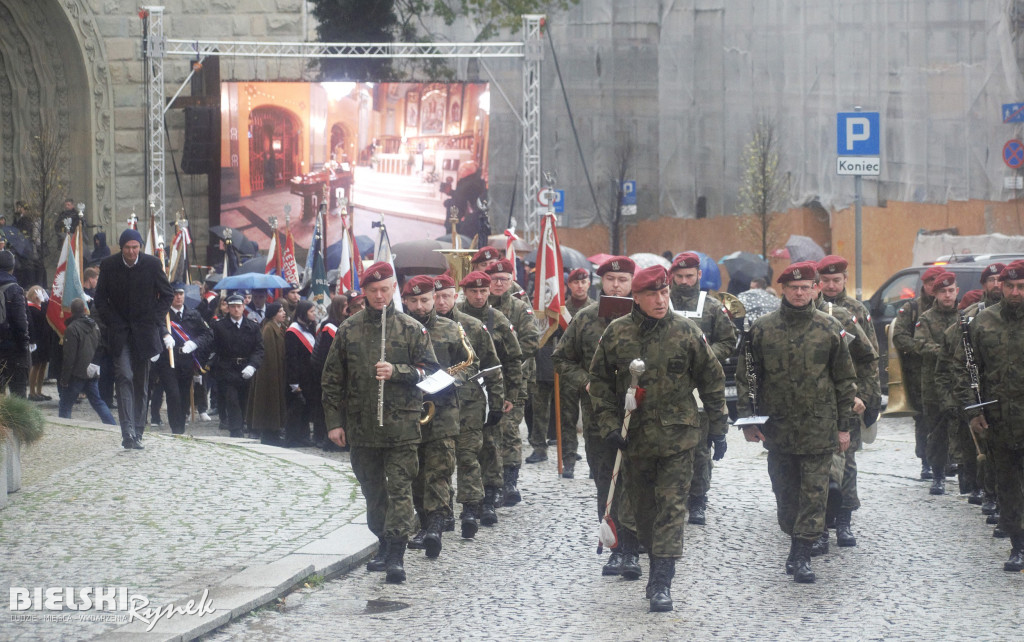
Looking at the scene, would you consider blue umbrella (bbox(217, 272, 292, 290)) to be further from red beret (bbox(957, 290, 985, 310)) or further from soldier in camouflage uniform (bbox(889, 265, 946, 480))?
red beret (bbox(957, 290, 985, 310))

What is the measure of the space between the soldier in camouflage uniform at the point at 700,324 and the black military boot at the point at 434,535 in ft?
6.63

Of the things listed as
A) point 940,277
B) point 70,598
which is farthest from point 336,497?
point 940,277

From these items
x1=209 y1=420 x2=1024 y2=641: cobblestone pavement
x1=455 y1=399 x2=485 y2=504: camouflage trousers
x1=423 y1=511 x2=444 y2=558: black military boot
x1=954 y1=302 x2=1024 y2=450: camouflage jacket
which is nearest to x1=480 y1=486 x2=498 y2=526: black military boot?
x1=209 y1=420 x2=1024 y2=641: cobblestone pavement

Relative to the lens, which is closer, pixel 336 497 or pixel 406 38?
pixel 336 497

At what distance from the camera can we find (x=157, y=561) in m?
8.15

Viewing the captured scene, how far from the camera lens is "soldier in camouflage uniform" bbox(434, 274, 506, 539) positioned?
9547 millimetres

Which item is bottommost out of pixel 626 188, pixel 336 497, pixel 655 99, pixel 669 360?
pixel 336 497

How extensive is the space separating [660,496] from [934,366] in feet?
14.8

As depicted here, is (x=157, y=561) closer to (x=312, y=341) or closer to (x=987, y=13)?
(x=312, y=341)

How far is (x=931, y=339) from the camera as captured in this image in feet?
38.0

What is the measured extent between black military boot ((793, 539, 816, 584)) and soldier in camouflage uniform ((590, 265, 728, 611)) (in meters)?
0.86

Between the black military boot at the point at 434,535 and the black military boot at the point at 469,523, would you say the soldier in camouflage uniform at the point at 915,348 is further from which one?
the black military boot at the point at 434,535

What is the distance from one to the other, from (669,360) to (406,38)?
2445cm

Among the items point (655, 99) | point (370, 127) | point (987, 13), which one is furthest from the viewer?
point (655, 99)
